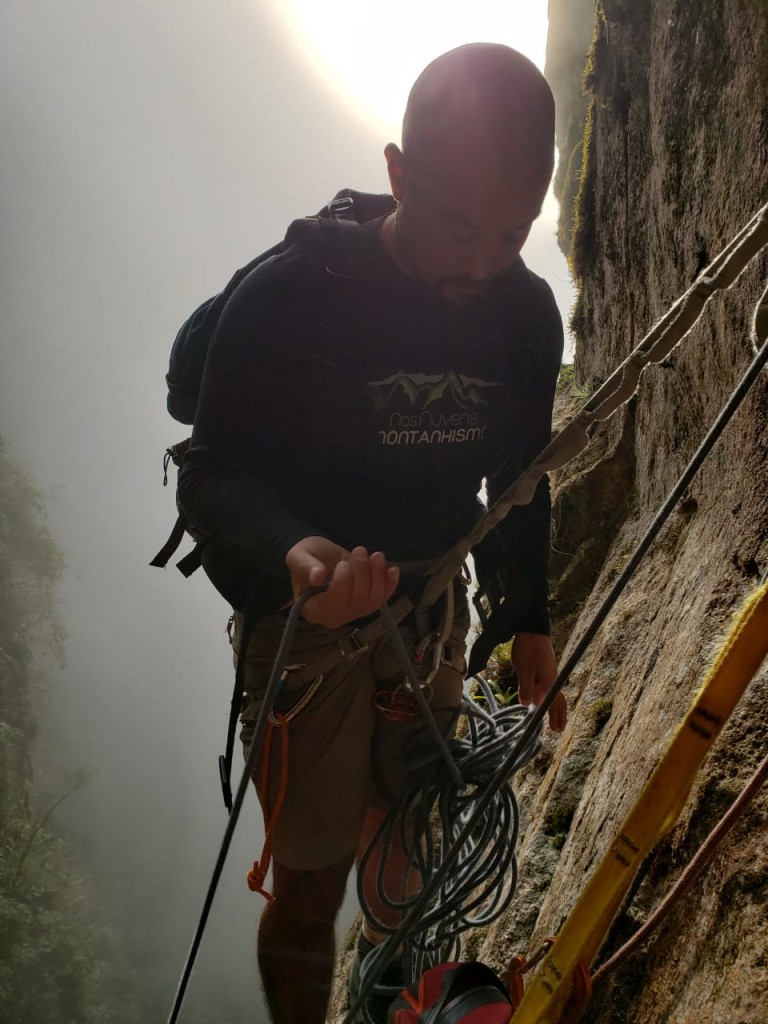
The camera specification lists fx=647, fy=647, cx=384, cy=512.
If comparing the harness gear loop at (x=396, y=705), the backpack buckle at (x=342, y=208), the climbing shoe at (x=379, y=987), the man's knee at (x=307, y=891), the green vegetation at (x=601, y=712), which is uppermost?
the backpack buckle at (x=342, y=208)

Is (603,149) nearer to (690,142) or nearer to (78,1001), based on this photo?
(690,142)

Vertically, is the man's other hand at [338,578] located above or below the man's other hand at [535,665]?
above

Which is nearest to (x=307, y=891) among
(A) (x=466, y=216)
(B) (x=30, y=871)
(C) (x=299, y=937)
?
(C) (x=299, y=937)

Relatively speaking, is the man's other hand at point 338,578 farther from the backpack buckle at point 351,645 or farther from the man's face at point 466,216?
the man's face at point 466,216

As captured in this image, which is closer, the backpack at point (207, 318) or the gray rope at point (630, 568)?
the gray rope at point (630, 568)

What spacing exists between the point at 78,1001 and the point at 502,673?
52.6 feet

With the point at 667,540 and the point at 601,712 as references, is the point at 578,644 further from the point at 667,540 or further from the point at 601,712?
the point at 667,540

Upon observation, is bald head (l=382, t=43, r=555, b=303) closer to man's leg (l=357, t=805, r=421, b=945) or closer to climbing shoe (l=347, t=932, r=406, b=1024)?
man's leg (l=357, t=805, r=421, b=945)

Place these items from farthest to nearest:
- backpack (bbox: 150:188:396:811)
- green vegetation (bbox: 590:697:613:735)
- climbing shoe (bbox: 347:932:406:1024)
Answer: green vegetation (bbox: 590:697:613:735) → climbing shoe (bbox: 347:932:406:1024) → backpack (bbox: 150:188:396:811)


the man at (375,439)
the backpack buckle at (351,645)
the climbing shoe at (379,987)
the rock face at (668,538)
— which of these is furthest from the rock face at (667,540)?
the backpack buckle at (351,645)

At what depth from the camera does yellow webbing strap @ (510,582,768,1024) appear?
71 centimetres

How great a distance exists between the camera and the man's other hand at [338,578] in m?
0.87

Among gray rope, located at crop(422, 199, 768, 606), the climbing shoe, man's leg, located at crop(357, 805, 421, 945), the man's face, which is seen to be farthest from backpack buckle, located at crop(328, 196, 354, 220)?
the climbing shoe

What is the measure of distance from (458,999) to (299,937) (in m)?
0.42
